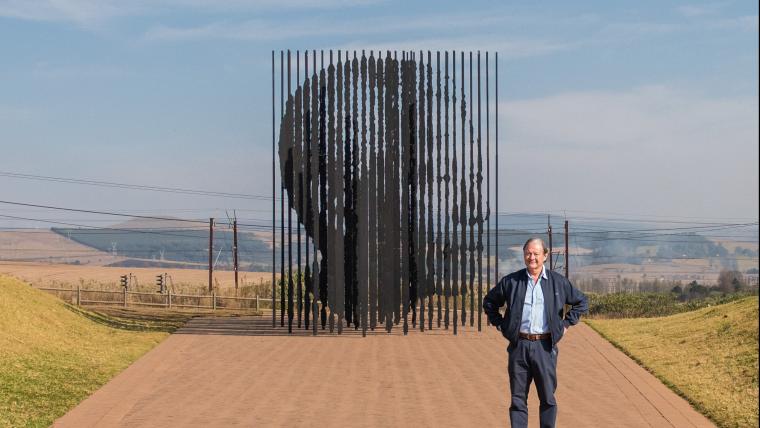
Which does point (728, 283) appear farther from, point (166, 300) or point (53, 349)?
point (53, 349)

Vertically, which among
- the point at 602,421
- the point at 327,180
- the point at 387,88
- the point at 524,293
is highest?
the point at 387,88

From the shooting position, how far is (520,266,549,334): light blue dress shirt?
9.39m

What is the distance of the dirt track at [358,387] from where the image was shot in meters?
12.4

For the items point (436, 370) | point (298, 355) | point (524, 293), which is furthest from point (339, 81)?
point (524, 293)

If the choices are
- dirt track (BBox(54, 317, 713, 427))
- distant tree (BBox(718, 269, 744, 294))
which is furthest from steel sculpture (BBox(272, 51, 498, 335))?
distant tree (BBox(718, 269, 744, 294))

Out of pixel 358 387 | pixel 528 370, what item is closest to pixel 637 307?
pixel 358 387

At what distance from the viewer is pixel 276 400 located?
13578mm

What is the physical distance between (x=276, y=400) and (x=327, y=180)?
847 cm

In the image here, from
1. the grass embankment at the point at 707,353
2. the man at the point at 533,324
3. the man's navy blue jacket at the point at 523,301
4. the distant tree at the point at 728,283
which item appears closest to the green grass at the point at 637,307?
the grass embankment at the point at 707,353

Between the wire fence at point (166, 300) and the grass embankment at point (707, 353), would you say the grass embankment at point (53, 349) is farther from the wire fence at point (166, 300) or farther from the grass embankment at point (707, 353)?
the grass embankment at point (707, 353)

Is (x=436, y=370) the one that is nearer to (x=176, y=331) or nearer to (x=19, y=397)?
(x=19, y=397)

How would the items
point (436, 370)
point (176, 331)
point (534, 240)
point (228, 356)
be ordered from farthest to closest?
point (176, 331) → point (228, 356) → point (436, 370) → point (534, 240)

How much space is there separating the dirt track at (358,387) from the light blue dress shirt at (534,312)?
2.80 m

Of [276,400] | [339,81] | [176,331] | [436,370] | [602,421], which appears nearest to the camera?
[602,421]
